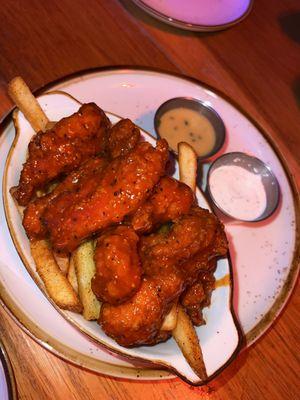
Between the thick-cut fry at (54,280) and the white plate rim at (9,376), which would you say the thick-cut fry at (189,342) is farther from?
the white plate rim at (9,376)

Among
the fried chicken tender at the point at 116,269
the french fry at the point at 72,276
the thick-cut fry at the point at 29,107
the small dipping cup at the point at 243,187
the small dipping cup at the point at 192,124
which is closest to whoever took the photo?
the fried chicken tender at the point at 116,269

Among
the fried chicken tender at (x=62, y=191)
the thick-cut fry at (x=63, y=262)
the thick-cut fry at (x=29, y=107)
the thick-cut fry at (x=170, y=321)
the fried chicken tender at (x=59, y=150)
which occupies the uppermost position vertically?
the thick-cut fry at (x=29, y=107)

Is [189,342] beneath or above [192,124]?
beneath

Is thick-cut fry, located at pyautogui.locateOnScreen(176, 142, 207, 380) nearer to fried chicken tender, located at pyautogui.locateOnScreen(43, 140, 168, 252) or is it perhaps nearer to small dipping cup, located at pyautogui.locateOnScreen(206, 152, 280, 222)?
fried chicken tender, located at pyautogui.locateOnScreen(43, 140, 168, 252)

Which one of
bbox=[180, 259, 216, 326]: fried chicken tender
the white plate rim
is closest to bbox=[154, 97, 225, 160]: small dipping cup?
bbox=[180, 259, 216, 326]: fried chicken tender

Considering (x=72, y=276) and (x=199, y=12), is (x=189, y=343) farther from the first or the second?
(x=199, y=12)

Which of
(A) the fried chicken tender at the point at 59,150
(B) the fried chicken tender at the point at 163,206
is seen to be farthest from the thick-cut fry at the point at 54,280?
(B) the fried chicken tender at the point at 163,206

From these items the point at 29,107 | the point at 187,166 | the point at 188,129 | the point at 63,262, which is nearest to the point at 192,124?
the point at 188,129
